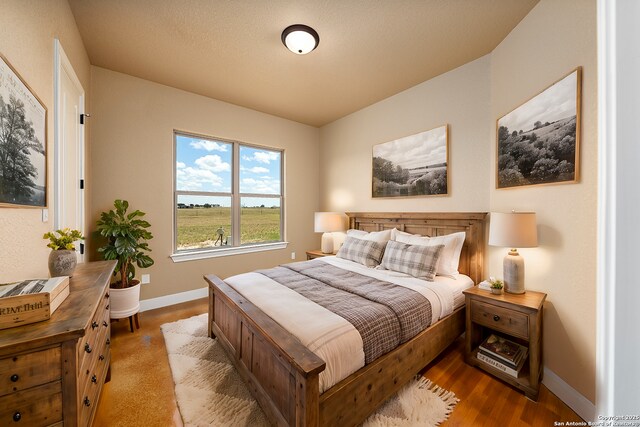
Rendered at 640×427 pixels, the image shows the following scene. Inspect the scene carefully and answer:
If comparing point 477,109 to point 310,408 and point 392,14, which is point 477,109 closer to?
point 392,14

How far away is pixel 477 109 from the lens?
2.59m

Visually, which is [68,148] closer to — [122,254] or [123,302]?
[122,254]

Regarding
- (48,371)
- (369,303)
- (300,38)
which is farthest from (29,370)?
(300,38)

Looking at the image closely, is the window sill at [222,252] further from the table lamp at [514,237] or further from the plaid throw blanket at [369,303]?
the table lamp at [514,237]

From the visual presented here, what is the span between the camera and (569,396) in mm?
1657

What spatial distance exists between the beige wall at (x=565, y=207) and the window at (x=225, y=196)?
3.30 metres

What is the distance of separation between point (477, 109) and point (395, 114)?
1049mm

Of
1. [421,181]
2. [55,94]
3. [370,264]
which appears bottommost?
[370,264]

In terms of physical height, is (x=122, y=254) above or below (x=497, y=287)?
above

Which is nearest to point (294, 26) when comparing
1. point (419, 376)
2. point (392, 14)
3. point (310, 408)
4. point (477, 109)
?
point (392, 14)

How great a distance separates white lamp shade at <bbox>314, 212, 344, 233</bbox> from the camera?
381cm

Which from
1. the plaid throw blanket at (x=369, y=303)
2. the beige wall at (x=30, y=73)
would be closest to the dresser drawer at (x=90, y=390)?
the beige wall at (x=30, y=73)

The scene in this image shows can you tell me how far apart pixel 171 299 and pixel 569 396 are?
392 cm

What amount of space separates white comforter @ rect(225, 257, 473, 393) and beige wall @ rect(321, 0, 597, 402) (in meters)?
0.69
